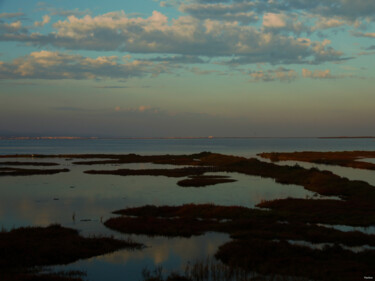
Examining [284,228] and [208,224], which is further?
[208,224]

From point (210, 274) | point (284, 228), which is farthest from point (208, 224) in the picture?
point (210, 274)

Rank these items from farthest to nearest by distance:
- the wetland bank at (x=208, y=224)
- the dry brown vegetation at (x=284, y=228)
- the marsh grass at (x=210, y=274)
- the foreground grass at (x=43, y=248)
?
the wetland bank at (x=208, y=224)
the dry brown vegetation at (x=284, y=228)
the foreground grass at (x=43, y=248)
the marsh grass at (x=210, y=274)

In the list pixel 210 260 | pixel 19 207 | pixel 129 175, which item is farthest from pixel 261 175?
pixel 210 260

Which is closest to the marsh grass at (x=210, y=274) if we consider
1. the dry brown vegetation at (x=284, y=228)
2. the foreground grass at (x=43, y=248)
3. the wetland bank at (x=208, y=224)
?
the wetland bank at (x=208, y=224)

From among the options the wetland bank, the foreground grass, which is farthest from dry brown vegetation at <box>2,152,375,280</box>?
the foreground grass

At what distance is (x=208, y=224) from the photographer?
1183 inches

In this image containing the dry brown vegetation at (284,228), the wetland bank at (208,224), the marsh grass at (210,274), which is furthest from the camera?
the wetland bank at (208,224)

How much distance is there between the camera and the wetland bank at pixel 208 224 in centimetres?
2005

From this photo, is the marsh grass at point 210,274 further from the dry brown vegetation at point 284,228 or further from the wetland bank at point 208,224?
the dry brown vegetation at point 284,228

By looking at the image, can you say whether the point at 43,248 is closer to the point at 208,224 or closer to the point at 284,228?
the point at 208,224

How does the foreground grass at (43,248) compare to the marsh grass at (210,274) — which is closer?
the marsh grass at (210,274)

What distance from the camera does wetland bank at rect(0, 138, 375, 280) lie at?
2005 cm

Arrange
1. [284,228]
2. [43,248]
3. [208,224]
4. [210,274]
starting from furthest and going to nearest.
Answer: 1. [208,224]
2. [284,228]
3. [43,248]
4. [210,274]

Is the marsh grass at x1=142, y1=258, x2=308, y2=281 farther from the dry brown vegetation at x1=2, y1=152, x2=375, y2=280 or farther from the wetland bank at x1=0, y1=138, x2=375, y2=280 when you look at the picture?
the dry brown vegetation at x1=2, y1=152, x2=375, y2=280
